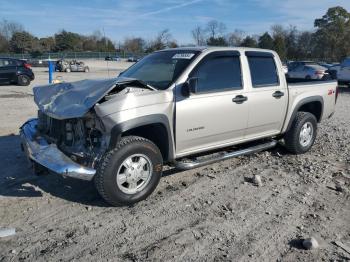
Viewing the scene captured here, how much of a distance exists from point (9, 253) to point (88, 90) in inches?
77.4

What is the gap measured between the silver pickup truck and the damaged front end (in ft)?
0.04

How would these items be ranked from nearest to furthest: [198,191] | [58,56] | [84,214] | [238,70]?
[84,214], [198,191], [238,70], [58,56]

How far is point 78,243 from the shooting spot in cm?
382

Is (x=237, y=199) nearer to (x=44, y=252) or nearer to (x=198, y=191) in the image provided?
(x=198, y=191)

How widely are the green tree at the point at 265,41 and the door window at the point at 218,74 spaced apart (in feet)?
222

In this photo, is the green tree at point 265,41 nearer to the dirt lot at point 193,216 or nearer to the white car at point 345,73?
the white car at point 345,73

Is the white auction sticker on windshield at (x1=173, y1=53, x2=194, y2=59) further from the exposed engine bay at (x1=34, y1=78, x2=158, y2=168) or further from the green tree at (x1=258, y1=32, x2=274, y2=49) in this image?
the green tree at (x1=258, y1=32, x2=274, y2=49)

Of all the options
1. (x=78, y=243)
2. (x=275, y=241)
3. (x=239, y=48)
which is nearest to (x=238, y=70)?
(x=239, y=48)

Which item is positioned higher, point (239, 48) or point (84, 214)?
point (239, 48)

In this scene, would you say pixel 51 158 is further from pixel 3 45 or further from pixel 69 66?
pixel 3 45

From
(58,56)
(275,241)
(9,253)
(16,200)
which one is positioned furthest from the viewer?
(58,56)

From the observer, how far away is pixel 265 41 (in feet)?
238

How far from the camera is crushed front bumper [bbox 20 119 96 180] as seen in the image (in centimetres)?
429

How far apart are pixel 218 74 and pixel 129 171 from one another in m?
1.91
